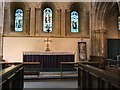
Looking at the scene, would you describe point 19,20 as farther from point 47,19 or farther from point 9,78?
point 9,78

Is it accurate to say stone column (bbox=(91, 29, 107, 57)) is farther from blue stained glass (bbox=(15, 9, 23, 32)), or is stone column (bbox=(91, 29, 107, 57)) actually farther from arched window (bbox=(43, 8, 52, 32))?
blue stained glass (bbox=(15, 9, 23, 32))

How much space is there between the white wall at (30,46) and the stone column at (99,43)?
570mm

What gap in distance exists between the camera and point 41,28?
13.7 meters

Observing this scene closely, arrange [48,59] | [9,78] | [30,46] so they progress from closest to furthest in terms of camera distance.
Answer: [9,78]
[48,59]
[30,46]

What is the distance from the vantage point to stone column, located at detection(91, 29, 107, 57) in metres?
12.2

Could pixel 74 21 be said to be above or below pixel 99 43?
above

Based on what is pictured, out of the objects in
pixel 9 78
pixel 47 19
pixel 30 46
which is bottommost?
pixel 9 78

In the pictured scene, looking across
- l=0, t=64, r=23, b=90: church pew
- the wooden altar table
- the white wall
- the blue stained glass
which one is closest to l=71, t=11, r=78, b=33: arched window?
the white wall

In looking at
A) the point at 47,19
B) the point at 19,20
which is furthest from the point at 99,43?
the point at 19,20

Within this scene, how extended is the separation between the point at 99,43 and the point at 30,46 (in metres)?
4.06

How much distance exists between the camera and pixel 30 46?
12883mm

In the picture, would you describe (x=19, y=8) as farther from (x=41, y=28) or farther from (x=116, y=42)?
(x=116, y=42)

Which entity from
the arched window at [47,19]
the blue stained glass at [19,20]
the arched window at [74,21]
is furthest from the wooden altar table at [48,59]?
the blue stained glass at [19,20]

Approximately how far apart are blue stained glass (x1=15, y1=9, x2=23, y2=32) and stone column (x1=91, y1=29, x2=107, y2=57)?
4688mm
